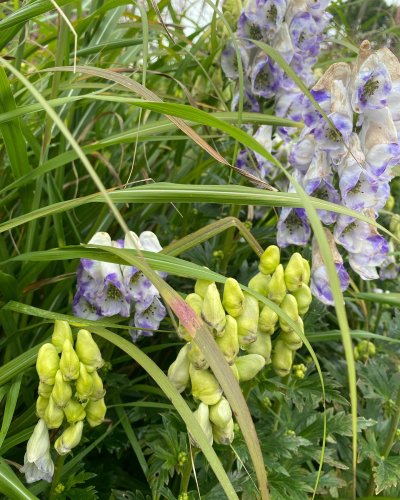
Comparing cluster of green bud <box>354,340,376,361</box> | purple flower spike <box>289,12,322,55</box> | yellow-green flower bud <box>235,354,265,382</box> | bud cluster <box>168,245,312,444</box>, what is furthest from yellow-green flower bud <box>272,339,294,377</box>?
purple flower spike <box>289,12,322,55</box>

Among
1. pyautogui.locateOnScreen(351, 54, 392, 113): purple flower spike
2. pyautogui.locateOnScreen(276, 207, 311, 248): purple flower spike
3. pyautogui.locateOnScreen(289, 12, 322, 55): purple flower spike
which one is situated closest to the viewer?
pyautogui.locateOnScreen(351, 54, 392, 113): purple flower spike

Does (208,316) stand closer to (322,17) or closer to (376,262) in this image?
(376,262)

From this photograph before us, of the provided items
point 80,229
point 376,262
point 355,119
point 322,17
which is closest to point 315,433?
point 376,262

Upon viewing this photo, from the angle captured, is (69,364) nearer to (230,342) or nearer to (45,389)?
(45,389)

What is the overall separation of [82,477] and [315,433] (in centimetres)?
47

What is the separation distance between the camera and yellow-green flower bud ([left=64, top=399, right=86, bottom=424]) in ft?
2.89

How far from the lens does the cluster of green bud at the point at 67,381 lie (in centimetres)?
85

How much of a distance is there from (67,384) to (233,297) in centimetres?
26

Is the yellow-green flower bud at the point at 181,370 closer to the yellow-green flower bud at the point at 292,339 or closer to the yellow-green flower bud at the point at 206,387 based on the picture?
the yellow-green flower bud at the point at 206,387

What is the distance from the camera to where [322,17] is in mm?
1490

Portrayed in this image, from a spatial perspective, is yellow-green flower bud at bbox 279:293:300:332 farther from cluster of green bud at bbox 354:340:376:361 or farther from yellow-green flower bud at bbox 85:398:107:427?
cluster of green bud at bbox 354:340:376:361

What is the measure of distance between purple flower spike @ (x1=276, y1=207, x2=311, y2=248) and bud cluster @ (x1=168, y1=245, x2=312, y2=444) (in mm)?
283

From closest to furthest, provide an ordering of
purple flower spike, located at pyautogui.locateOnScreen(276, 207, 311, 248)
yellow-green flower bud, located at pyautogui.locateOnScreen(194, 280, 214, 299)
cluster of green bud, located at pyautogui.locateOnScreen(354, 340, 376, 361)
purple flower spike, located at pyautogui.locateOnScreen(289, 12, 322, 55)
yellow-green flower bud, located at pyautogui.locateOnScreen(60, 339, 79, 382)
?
yellow-green flower bud, located at pyautogui.locateOnScreen(60, 339, 79, 382) → yellow-green flower bud, located at pyautogui.locateOnScreen(194, 280, 214, 299) → purple flower spike, located at pyautogui.locateOnScreen(276, 207, 311, 248) → purple flower spike, located at pyautogui.locateOnScreen(289, 12, 322, 55) → cluster of green bud, located at pyautogui.locateOnScreen(354, 340, 376, 361)

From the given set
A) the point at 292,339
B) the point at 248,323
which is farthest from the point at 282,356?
the point at 248,323
